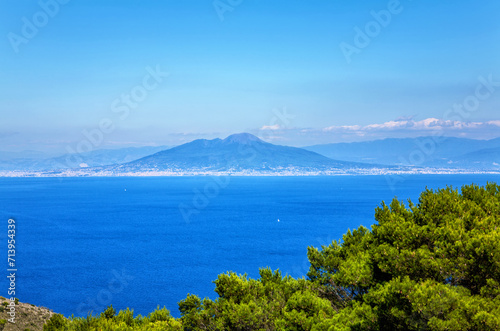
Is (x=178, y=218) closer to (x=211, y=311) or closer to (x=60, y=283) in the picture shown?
(x=60, y=283)

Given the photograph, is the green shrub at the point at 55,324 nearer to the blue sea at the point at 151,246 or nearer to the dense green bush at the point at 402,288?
the dense green bush at the point at 402,288

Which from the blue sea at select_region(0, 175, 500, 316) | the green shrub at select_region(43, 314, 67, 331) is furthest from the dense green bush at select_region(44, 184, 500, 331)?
the blue sea at select_region(0, 175, 500, 316)

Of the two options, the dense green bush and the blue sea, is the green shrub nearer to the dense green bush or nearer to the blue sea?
the dense green bush

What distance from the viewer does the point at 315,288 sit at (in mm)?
19750

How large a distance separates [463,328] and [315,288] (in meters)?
9.05

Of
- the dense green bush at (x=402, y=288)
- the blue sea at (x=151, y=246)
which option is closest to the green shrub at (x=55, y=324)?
the dense green bush at (x=402, y=288)

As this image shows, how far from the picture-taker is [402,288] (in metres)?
12.0

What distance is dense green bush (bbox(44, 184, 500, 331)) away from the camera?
38.2ft

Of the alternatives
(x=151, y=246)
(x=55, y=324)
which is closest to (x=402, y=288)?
(x=55, y=324)

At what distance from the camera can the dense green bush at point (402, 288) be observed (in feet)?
38.2

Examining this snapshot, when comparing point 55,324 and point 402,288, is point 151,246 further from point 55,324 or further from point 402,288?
point 402,288

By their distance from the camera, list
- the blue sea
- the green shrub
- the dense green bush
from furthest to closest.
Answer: the blue sea < the green shrub < the dense green bush

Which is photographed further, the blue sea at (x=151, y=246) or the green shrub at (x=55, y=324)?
the blue sea at (x=151, y=246)

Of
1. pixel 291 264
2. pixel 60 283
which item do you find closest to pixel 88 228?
pixel 60 283
